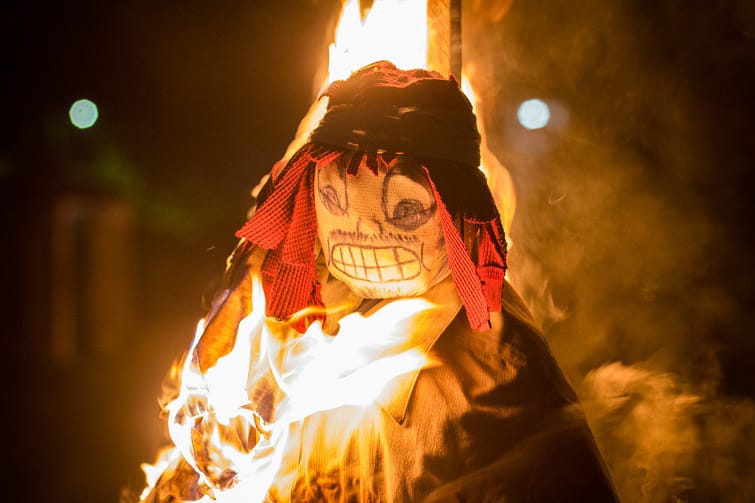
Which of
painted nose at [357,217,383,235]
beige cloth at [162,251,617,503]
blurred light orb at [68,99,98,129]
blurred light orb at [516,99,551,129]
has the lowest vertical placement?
beige cloth at [162,251,617,503]

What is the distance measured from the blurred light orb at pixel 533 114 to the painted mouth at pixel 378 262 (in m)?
0.65

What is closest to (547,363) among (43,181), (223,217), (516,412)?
(516,412)

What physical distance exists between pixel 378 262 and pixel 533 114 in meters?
Result: 0.72

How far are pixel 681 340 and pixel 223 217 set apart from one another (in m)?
1.41

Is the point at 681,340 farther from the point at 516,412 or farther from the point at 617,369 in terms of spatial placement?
the point at 516,412

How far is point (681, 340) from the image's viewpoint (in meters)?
1.52

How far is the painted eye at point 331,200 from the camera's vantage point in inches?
51.6

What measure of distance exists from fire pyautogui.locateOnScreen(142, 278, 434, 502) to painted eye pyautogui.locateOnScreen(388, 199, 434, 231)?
0.21 meters

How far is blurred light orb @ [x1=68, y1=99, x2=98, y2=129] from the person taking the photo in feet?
5.99

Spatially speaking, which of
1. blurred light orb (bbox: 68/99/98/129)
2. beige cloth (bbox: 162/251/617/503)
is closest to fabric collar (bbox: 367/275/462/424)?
beige cloth (bbox: 162/251/617/503)

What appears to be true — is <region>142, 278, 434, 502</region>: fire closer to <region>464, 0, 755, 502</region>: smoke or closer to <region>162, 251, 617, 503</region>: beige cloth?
<region>162, 251, 617, 503</region>: beige cloth

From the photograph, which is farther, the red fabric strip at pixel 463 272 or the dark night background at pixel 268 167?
the dark night background at pixel 268 167

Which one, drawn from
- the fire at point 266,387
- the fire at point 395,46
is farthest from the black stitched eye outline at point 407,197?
the fire at point 395,46

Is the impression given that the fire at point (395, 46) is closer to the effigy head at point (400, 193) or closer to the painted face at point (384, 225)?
the effigy head at point (400, 193)
